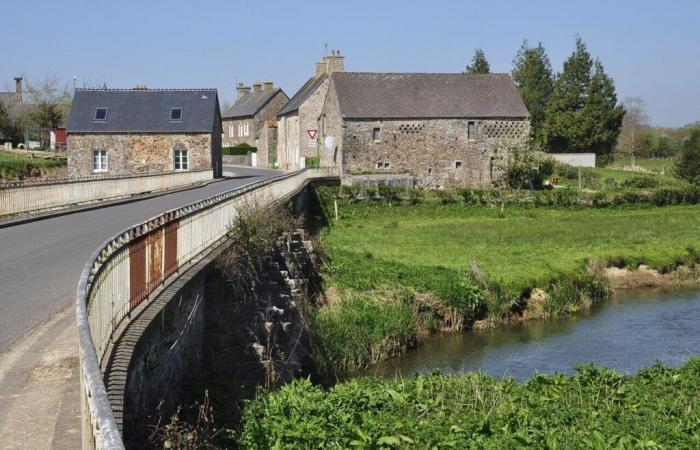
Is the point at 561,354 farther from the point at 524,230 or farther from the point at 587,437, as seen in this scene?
the point at 524,230

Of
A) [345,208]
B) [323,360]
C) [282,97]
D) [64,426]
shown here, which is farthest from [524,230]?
[282,97]

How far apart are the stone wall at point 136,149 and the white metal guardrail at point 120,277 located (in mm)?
34444

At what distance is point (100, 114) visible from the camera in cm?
5103

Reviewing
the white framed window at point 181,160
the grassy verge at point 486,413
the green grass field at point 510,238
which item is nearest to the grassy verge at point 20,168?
the white framed window at point 181,160

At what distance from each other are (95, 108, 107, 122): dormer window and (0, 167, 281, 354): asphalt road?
85.6 feet

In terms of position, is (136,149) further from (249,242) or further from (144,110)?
(249,242)

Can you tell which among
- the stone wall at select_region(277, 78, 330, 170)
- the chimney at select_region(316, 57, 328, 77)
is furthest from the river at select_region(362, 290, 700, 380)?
the chimney at select_region(316, 57, 328, 77)

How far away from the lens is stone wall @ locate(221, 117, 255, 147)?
90750mm

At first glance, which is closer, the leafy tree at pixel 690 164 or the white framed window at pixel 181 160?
the white framed window at pixel 181 160

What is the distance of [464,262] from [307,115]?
3725 centimetres

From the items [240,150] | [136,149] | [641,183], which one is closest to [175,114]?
[136,149]

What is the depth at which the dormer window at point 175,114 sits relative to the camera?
50906mm

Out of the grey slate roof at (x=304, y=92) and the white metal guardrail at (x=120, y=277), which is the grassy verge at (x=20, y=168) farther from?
the white metal guardrail at (x=120, y=277)

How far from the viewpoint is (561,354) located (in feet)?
Answer: 65.7
